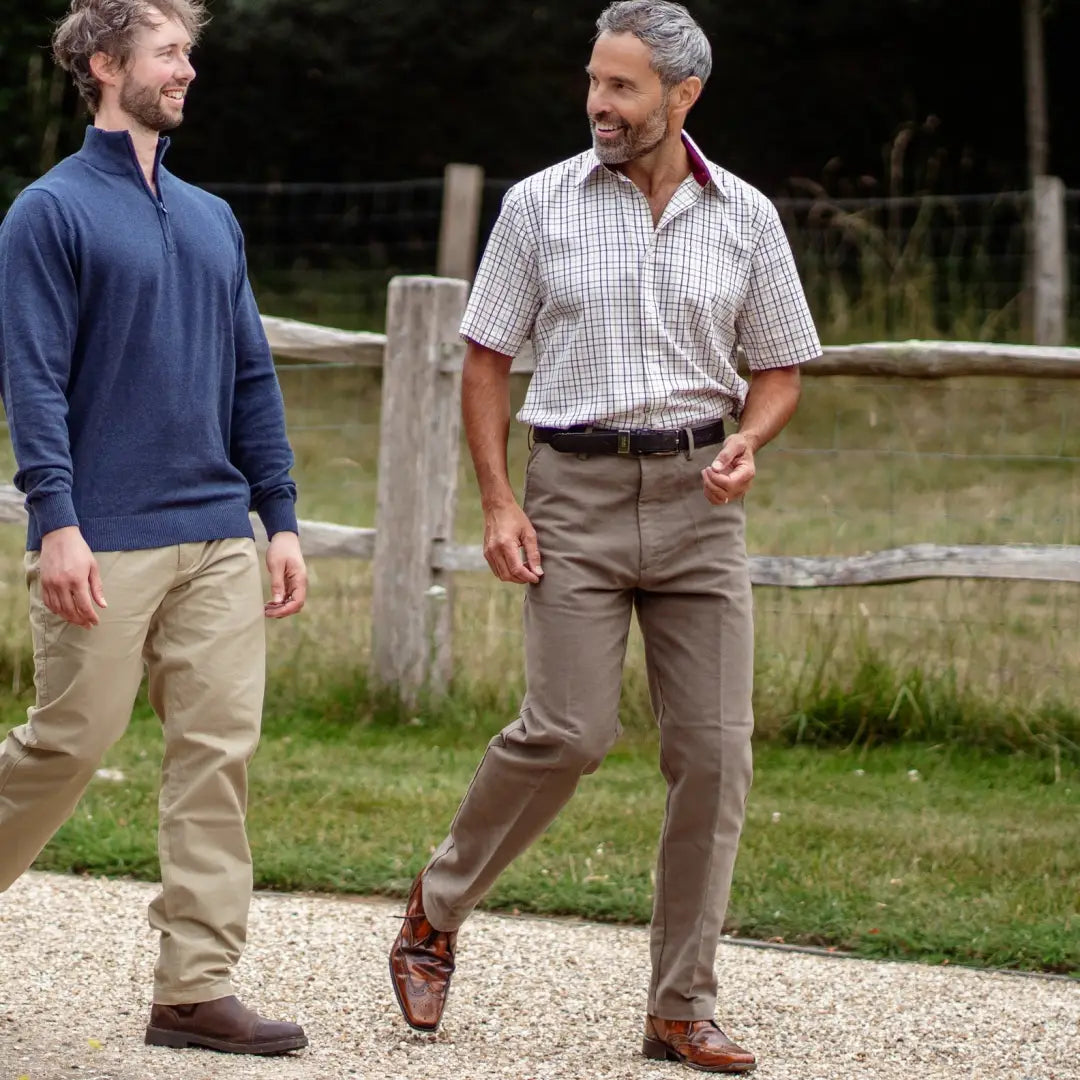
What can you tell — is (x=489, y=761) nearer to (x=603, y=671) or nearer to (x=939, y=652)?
(x=603, y=671)

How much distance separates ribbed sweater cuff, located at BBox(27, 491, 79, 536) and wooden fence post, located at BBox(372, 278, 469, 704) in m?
3.21

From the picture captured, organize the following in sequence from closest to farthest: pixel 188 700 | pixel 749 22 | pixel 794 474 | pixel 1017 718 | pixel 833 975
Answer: pixel 188 700 → pixel 833 975 → pixel 1017 718 → pixel 794 474 → pixel 749 22

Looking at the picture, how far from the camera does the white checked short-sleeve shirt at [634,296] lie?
12.1 feet

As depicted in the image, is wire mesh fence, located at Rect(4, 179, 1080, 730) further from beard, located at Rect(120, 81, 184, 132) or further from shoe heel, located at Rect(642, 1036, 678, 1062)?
beard, located at Rect(120, 81, 184, 132)

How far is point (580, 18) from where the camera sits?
1675cm

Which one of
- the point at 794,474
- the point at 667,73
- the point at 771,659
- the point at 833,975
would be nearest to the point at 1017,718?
the point at 771,659

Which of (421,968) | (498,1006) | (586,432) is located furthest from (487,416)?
(498,1006)

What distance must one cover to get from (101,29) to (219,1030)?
1.84 meters

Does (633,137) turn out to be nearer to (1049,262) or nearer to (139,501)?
(139,501)

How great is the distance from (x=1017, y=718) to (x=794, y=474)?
552 centimetres

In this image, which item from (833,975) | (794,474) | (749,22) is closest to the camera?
(833,975)

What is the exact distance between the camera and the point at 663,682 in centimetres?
374

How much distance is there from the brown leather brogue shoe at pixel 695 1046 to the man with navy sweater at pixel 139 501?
682 mm

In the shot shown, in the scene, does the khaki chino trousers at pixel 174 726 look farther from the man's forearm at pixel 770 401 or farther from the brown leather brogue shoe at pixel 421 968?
the man's forearm at pixel 770 401
